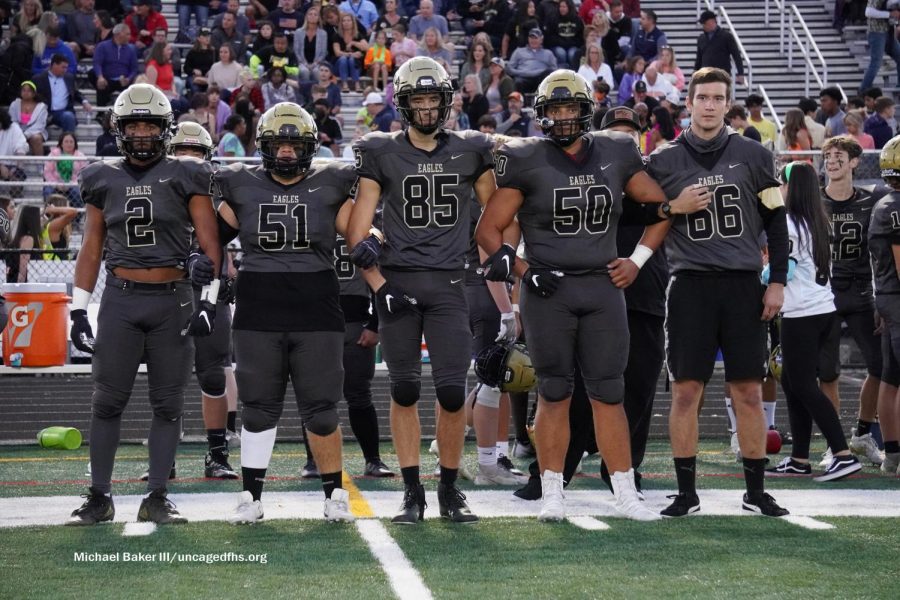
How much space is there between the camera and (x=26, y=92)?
15461mm

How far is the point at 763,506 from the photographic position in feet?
19.9

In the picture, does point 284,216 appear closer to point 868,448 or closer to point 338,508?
point 338,508

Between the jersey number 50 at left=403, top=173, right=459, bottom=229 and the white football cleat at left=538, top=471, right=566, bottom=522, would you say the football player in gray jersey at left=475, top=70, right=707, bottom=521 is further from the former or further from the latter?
the jersey number 50 at left=403, top=173, right=459, bottom=229

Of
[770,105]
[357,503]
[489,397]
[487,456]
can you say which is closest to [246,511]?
[357,503]

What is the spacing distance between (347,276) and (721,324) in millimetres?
2274

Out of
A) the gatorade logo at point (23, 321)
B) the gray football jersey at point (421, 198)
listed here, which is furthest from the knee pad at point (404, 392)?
the gatorade logo at point (23, 321)

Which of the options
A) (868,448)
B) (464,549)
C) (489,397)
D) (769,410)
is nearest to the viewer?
(464,549)

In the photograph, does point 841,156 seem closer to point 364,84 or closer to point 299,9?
point 364,84

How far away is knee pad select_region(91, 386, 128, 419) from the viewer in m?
6.02

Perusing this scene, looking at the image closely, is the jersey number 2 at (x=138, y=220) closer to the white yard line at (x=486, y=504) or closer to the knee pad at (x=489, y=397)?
the white yard line at (x=486, y=504)

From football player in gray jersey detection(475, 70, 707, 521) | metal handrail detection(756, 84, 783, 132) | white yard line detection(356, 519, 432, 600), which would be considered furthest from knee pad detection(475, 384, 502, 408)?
metal handrail detection(756, 84, 783, 132)

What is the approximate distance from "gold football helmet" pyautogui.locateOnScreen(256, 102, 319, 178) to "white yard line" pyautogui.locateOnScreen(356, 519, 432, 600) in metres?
1.61

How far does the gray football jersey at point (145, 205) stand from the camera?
19.9ft

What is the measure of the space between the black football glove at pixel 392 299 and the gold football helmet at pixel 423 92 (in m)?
0.74
